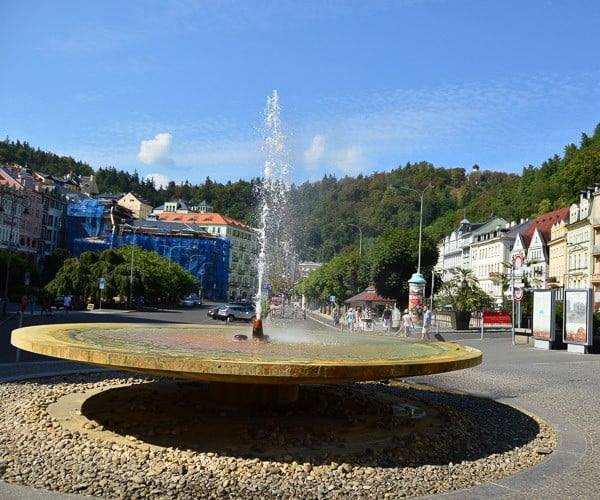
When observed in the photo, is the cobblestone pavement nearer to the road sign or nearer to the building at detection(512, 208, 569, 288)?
the road sign

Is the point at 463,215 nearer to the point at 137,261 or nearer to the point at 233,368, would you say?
the point at 137,261

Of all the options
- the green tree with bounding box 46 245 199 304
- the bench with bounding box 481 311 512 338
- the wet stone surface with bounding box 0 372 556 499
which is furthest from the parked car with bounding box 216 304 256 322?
the wet stone surface with bounding box 0 372 556 499

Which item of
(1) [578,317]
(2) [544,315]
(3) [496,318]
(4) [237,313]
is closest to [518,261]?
(2) [544,315]

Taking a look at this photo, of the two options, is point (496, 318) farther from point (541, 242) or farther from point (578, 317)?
point (541, 242)

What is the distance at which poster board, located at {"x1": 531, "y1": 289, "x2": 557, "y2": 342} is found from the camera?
27875 millimetres

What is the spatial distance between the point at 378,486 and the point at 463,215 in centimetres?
15080

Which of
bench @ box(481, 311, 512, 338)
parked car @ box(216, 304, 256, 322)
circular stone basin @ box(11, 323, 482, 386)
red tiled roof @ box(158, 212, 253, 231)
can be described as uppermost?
red tiled roof @ box(158, 212, 253, 231)

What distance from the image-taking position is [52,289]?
2514 inches

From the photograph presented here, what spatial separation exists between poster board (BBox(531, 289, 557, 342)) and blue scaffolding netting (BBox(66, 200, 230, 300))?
84.8m

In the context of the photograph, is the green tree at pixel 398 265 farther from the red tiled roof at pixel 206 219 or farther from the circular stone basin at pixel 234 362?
the red tiled roof at pixel 206 219

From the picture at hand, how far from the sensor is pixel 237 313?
163 ft

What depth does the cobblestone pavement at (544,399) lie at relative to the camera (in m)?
6.68

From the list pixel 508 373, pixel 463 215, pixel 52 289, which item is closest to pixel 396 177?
pixel 463 215

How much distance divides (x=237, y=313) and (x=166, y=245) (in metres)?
77.2
